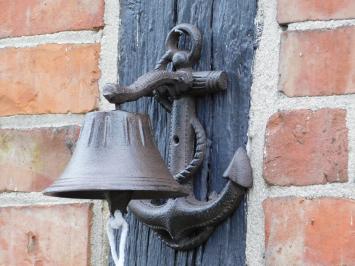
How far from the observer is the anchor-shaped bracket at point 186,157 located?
1.28 m

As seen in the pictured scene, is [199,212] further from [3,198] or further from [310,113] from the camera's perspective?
[3,198]

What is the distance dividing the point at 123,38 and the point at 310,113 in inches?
10.5

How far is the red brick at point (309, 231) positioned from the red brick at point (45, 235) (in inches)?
9.2

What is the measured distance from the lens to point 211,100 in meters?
1.33

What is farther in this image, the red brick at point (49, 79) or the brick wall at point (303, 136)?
the red brick at point (49, 79)

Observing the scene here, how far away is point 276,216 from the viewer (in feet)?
4.13

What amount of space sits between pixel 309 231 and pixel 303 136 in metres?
0.10

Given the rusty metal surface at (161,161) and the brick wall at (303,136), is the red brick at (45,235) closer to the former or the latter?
the rusty metal surface at (161,161)

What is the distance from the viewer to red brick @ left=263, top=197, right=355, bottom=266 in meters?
1.22

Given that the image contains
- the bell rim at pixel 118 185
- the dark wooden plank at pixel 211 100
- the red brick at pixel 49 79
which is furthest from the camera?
the red brick at pixel 49 79

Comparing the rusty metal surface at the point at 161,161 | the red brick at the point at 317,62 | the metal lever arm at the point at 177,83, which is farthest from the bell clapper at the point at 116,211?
the red brick at the point at 317,62

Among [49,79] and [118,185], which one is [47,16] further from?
[118,185]

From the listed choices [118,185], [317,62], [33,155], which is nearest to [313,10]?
[317,62]

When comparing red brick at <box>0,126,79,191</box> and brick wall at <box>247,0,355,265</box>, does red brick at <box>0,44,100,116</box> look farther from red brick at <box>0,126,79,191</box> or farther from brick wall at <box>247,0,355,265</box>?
brick wall at <box>247,0,355,265</box>
